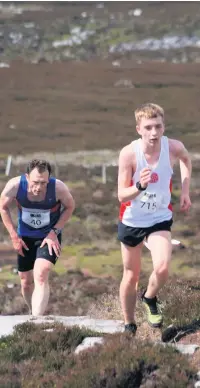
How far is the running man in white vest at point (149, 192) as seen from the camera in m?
7.28

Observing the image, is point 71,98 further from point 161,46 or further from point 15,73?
point 161,46

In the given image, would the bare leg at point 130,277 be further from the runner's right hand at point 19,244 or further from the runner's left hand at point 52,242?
the runner's right hand at point 19,244

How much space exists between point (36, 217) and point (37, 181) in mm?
475

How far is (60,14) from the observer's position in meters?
132

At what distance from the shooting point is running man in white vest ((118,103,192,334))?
7.28m

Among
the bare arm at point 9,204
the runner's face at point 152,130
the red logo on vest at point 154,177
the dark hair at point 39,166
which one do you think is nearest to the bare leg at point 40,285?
the bare arm at point 9,204

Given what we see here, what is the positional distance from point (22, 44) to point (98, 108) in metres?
47.8

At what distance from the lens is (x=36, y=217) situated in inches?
341

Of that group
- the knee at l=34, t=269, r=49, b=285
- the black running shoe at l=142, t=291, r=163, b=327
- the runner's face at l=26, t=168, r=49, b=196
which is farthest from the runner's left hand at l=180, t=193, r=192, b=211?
the knee at l=34, t=269, r=49, b=285

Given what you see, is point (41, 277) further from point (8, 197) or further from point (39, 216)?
point (8, 197)

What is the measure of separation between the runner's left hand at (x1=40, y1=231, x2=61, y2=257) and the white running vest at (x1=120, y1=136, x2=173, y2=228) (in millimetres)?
1208

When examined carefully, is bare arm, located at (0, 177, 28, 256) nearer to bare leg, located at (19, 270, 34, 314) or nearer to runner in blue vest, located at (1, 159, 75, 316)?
runner in blue vest, located at (1, 159, 75, 316)

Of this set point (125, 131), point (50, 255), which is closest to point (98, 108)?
point (125, 131)

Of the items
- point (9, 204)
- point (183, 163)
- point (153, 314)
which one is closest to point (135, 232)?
point (183, 163)
